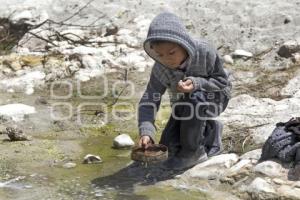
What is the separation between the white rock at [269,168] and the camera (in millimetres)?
3654

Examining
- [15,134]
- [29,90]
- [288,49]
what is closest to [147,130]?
[15,134]

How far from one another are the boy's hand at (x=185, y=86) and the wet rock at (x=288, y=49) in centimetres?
278

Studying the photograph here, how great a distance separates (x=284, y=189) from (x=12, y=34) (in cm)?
446

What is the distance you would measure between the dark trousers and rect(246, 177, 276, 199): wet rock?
1.63 ft

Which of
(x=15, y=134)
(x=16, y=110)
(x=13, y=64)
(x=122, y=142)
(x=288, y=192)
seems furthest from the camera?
(x=13, y=64)

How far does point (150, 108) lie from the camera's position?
12.5 feet

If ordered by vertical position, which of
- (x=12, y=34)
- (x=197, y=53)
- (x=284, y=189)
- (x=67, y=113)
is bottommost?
(x=284, y=189)

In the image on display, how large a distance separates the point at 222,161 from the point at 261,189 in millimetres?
462

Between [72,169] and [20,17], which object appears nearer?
[72,169]

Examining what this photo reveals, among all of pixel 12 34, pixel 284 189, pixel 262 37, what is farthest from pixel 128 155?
Answer: pixel 12 34

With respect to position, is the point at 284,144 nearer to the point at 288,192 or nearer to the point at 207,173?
the point at 288,192

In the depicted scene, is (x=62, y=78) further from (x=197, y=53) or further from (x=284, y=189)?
(x=284, y=189)

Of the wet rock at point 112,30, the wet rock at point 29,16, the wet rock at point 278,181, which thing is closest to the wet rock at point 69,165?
the wet rock at point 278,181

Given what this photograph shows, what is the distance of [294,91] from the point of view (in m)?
5.40
